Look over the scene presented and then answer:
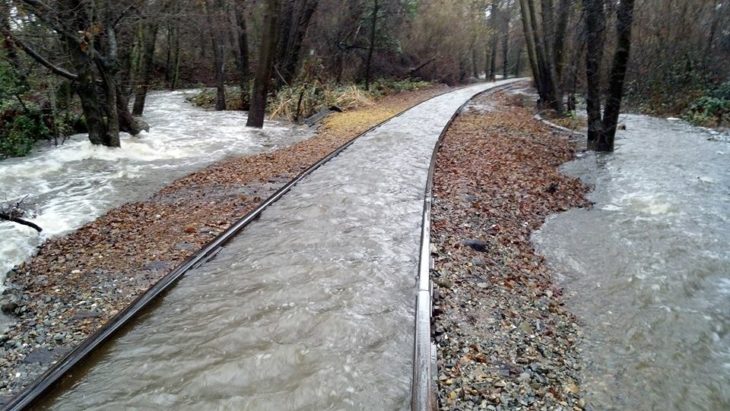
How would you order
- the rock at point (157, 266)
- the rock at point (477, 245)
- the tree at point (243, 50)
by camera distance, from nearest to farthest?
the rock at point (157, 266)
the rock at point (477, 245)
the tree at point (243, 50)

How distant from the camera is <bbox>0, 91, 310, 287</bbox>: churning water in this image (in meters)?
6.84

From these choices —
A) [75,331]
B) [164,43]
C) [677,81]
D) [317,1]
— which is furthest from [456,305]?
[164,43]

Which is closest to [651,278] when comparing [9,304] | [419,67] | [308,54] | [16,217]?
[9,304]

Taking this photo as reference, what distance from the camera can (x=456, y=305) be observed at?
473 cm

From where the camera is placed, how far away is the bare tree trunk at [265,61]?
46.3 feet

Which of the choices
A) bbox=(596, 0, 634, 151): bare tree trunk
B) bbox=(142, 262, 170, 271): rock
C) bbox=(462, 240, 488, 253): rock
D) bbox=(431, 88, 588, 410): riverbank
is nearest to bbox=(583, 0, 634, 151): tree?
bbox=(596, 0, 634, 151): bare tree trunk

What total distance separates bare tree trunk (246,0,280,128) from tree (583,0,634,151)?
27.9ft

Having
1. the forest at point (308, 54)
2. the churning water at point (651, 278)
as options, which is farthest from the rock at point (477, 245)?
the forest at point (308, 54)

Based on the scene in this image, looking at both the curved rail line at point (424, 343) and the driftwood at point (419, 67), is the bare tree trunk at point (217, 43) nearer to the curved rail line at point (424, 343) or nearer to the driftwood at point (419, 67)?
the driftwood at point (419, 67)

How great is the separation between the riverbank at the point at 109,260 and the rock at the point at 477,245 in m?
3.37

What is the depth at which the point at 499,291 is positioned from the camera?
5.19 m

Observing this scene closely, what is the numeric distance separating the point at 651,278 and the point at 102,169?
9931 mm

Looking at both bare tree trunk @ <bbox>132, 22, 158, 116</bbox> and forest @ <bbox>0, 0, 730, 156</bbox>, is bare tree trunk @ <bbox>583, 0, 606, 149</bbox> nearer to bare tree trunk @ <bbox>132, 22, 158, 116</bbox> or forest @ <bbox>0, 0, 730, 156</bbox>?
forest @ <bbox>0, 0, 730, 156</bbox>

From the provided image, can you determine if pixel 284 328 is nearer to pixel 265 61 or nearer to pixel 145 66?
pixel 265 61
